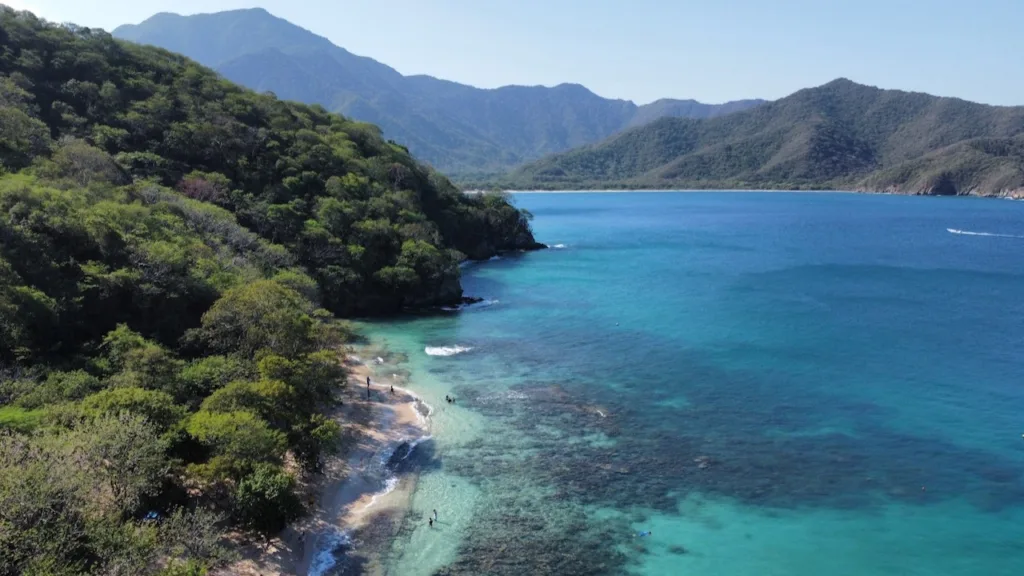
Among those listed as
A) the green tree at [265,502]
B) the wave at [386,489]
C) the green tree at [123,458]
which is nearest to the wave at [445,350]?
the wave at [386,489]

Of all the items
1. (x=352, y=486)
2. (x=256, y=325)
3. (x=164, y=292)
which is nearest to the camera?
(x=352, y=486)

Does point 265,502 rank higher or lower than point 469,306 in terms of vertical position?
lower

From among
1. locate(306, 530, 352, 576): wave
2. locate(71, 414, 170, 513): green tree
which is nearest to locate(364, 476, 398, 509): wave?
locate(306, 530, 352, 576): wave

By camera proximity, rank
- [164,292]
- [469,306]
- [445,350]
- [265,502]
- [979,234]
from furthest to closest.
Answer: [979,234] < [469,306] < [445,350] < [164,292] < [265,502]

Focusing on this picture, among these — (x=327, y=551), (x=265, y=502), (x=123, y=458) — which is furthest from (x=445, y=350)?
(x=123, y=458)

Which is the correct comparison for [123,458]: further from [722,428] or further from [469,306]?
[469,306]

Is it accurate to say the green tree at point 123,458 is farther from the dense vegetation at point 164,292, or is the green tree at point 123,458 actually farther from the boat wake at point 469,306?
the boat wake at point 469,306

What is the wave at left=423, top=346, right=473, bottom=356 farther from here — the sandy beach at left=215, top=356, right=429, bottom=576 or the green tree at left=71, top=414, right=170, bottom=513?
the green tree at left=71, top=414, right=170, bottom=513

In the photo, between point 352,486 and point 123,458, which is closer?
point 123,458
